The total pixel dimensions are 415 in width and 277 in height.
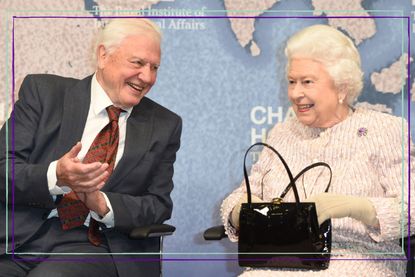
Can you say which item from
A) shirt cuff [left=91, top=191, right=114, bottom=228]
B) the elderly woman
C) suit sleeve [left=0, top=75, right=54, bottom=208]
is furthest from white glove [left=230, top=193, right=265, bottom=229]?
suit sleeve [left=0, top=75, right=54, bottom=208]

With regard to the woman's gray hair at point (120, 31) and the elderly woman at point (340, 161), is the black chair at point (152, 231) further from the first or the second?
the woman's gray hair at point (120, 31)

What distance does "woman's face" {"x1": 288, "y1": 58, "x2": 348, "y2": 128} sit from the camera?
11.1 ft

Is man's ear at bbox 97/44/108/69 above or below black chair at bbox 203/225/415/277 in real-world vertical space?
above

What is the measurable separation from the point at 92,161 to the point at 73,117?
0.65 feet

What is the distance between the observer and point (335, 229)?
3.30 metres

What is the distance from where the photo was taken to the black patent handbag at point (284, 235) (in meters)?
3.18

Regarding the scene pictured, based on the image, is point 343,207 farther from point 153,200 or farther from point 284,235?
point 153,200

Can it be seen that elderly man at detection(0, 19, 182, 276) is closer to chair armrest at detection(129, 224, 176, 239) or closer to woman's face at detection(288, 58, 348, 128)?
chair armrest at detection(129, 224, 176, 239)

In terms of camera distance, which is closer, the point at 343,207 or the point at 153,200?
the point at 343,207

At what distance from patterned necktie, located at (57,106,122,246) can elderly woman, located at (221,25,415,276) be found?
20.4 inches

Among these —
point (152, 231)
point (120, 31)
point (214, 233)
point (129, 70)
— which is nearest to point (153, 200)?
point (152, 231)

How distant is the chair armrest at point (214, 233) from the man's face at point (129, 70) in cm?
60

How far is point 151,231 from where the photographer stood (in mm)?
3387

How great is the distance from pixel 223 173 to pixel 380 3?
999mm
